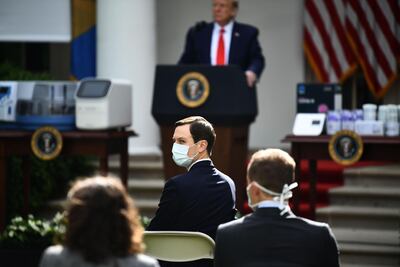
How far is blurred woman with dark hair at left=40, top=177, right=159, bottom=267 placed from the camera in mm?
3156

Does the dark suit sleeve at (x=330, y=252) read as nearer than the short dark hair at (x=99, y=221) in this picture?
No

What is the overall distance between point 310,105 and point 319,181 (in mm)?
1565

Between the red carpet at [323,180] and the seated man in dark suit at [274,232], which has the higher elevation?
the seated man in dark suit at [274,232]

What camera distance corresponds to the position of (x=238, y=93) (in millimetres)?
8328

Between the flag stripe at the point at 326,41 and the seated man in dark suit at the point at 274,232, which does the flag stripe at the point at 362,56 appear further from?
the seated man in dark suit at the point at 274,232

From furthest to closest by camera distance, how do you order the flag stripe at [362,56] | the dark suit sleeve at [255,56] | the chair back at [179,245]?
the flag stripe at [362,56] → the dark suit sleeve at [255,56] → the chair back at [179,245]

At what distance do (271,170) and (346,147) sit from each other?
427 cm

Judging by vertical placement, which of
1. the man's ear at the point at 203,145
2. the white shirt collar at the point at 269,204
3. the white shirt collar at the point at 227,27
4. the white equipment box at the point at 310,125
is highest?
the white shirt collar at the point at 227,27

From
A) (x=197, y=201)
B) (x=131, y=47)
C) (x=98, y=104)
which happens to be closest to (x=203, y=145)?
(x=197, y=201)

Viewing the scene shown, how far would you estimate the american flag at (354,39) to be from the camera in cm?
1121

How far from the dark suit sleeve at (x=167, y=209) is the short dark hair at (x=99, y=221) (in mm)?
1737

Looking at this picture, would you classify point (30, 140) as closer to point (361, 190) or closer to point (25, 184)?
point (25, 184)

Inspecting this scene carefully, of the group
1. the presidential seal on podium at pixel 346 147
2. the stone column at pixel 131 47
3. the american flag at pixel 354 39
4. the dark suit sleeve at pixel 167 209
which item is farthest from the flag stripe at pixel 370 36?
the dark suit sleeve at pixel 167 209

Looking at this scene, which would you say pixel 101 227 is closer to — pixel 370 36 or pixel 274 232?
pixel 274 232
